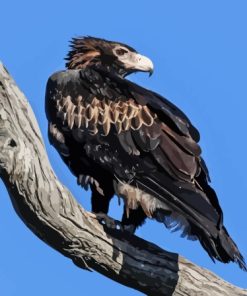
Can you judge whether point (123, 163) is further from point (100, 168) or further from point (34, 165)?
point (34, 165)

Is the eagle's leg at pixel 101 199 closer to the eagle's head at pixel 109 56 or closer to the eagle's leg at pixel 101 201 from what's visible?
the eagle's leg at pixel 101 201

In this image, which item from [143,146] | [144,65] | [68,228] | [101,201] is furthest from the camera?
[144,65]

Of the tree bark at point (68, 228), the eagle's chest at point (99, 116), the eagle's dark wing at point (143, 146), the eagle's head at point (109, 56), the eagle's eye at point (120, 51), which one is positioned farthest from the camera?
the eagle's eye at point (120, 51)

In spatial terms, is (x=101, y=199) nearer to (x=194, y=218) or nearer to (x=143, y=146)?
(x=143, y=146)

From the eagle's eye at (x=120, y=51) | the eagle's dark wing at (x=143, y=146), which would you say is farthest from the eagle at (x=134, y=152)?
the eagle's eye at (x=120, y=51)

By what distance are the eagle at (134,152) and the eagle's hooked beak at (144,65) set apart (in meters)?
0.47

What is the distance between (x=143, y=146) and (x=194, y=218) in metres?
0.92

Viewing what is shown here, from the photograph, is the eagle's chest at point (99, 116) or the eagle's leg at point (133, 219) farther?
the eagle's chest at point (99, 116)

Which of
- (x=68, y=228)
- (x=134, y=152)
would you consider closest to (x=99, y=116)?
(x=134, y=152)

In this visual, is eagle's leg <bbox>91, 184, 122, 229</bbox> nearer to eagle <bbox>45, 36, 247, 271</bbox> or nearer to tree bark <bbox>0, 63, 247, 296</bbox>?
eagle <bbox>45, 36, 247, 271</bbox>

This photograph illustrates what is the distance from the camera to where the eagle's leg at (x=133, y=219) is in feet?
26.0

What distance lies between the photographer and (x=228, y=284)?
6.80m

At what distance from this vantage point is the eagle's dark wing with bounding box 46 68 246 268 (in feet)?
23.9

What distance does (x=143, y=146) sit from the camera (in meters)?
7.89
